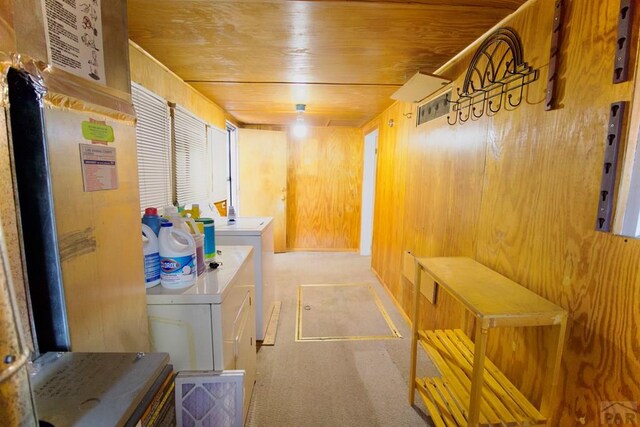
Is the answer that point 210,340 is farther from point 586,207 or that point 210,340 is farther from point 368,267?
point 368,267

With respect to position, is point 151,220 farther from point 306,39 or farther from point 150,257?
point 306,39

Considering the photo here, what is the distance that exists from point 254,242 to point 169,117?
1.11 metres

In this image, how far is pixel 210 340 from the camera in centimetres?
115

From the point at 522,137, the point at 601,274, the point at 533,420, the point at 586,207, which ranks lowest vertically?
the point at 533,420

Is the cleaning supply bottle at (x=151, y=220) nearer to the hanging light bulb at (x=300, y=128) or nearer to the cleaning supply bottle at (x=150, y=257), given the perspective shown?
the cleaning supply bottle at (x=150, y=257)

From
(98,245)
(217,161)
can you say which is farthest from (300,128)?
(98,245)

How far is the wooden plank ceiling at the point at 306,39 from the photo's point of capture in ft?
4.22

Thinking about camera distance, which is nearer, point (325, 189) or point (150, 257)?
point (150, 257)

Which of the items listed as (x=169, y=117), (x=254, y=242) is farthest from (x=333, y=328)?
(x=169, y=117)

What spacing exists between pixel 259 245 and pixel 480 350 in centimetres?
155

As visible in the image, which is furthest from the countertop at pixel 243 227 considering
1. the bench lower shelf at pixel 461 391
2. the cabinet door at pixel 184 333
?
the bench lower shelf at pixel 461 391

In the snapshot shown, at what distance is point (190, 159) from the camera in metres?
2.46

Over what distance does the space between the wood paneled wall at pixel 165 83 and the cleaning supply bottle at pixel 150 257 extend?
1.02 m

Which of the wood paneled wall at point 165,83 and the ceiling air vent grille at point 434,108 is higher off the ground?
the wood paneled wall at point 165,83
